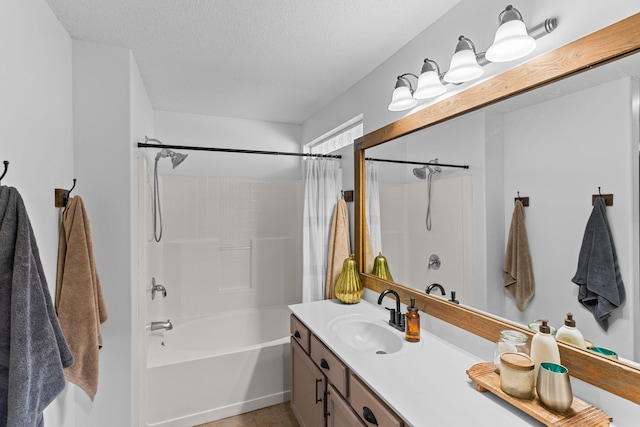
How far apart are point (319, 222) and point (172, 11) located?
1592 millimetres

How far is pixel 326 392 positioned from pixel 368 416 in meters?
0.43

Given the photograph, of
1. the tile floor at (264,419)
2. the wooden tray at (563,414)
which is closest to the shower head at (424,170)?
the wooden tray at (563,414)

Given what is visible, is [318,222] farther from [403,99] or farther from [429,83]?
[429,83]

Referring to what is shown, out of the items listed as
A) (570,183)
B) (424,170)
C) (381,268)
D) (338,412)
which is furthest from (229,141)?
(570,183)

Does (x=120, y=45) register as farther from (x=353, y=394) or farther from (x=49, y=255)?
(x=353, y=394)

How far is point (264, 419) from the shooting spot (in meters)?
2.28

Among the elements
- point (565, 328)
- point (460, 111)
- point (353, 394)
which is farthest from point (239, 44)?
point (565, 328)

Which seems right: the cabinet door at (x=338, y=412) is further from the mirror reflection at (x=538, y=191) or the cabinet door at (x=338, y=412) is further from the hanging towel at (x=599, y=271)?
the hanging towel at (x=599, y=271)

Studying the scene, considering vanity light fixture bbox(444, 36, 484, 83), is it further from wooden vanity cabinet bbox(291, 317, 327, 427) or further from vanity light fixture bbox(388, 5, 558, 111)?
wooden vanity cabinet bbox(291, 317, 327, 427)

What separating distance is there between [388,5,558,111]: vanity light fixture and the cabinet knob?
4.50 ft

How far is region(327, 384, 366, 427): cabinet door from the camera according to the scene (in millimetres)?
1289

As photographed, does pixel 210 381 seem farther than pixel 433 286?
Yes

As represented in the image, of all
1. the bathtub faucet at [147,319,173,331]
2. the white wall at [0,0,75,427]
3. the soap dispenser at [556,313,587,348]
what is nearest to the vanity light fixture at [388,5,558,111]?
the soap dispenser at [556,313,587,348]

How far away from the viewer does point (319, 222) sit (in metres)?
2.46
